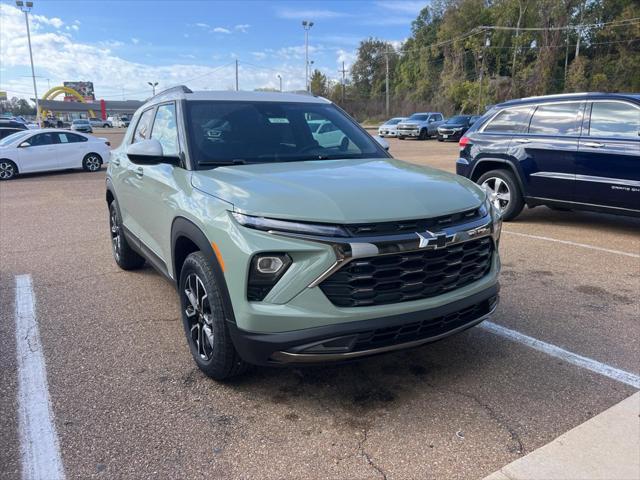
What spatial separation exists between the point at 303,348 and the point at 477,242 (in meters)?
1.28

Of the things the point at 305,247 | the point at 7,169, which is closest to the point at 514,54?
the point at 7,169

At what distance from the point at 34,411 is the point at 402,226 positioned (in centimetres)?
236

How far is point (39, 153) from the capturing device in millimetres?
15344

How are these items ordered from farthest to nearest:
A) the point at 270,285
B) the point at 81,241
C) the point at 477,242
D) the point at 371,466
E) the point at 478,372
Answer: the point at 81,241 → the point at 478,372 → the point at 477,242 → the point at 270,285 → the point at 371,466

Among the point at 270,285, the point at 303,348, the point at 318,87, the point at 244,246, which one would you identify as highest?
the point at 318,87

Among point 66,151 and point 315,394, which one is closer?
point 315,394

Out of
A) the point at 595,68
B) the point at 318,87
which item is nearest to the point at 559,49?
the point at 595,68

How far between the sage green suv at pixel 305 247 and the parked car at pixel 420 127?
29.6 meters

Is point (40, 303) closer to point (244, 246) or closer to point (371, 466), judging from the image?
point (244, 246)

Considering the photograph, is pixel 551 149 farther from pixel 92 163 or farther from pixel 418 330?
pixel 92 163

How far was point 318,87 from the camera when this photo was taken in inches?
3167

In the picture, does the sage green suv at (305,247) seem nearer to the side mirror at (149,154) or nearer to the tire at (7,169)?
the side mirror at (149,154)

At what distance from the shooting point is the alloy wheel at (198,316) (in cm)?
315

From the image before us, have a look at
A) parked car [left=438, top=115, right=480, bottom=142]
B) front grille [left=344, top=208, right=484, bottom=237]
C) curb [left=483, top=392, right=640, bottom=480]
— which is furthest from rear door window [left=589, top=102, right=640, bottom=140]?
parked car [left=438, top=115, right=480, bottom=142]
